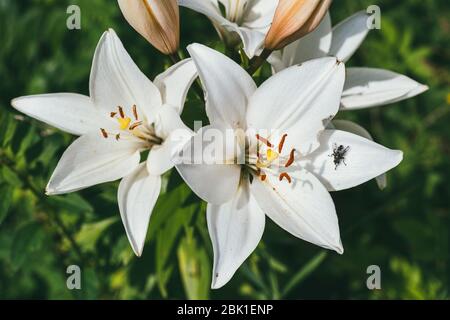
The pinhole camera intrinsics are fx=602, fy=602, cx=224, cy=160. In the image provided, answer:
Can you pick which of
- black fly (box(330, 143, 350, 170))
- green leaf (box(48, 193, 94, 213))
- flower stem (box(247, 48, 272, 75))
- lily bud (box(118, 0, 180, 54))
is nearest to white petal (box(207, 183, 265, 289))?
black fly (box(330, 143, 350, 170))

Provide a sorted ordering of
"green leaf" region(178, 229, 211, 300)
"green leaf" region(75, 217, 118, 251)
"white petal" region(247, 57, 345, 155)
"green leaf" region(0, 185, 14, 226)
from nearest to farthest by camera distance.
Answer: "white petal" region(247, 57, 345, 155)
"green leaf" region(0, 185, 14, 226)
"green leaf" region(178, 229, 211, 300)
"green leaf" region(75, 217, 118, 251)

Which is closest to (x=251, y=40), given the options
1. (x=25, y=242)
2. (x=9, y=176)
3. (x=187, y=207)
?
(x=187, y=207)

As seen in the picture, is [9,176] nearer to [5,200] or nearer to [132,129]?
[5,200]

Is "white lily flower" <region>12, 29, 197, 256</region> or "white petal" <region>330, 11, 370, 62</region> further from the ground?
"white petal" <region>330, 11, 370, 62</region>

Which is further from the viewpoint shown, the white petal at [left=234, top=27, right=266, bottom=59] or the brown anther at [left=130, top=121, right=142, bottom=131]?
the brown anther at [left=130, top=121, right=142, bottom=131]

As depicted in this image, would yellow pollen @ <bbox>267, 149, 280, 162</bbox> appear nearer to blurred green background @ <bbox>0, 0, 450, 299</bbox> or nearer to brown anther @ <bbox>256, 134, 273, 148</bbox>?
brown anther @ <bbox>256, 134, 273, 148</bbox>
